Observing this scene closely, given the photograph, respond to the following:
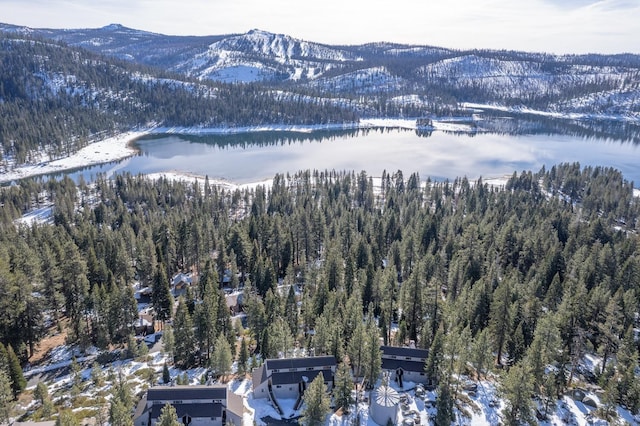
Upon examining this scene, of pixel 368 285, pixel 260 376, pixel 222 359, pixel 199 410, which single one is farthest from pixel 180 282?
pixel 199 410

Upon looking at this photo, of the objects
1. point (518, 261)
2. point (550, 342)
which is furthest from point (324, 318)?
point (518, 261)

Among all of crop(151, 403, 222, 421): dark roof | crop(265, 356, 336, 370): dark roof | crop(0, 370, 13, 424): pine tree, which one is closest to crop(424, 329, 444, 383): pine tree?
crop(265, 356, 336, 370): dark roof

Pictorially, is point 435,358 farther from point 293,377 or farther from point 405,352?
point 293,377

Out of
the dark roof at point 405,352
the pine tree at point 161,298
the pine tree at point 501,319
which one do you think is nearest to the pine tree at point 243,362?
the dark roof at point 405,352

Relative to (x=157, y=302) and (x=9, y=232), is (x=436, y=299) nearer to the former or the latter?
(x=157, y=302)

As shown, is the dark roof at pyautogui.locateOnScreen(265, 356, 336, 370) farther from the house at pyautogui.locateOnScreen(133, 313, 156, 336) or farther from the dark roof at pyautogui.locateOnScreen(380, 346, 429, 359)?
the house at pyautogui.locateOnScreen(133, 313, 156, 336)

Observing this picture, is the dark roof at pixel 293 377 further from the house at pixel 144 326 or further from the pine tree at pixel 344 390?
the house at pixel 144 326
